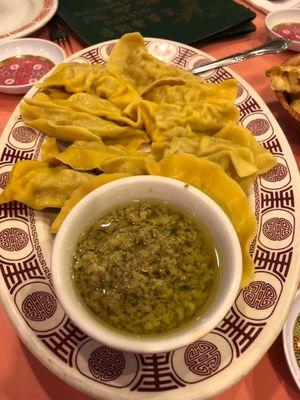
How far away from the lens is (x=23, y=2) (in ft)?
11.4

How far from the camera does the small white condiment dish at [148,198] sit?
1245 mm

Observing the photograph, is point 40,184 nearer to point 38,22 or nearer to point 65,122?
A: point 65,122

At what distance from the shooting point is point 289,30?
329cm

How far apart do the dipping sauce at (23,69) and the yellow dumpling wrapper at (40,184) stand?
102 cm

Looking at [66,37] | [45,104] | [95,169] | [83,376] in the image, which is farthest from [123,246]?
[66,37]

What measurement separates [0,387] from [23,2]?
3151 millimetres

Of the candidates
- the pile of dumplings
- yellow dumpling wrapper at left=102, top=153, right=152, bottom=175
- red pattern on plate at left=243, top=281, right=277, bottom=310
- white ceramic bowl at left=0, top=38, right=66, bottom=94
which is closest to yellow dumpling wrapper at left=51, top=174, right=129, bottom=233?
the pile of dumplings

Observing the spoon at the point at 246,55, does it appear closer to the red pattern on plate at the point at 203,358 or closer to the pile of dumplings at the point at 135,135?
the pile of dumplings at the point at 135,135

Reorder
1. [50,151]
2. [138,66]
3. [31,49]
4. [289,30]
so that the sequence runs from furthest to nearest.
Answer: [289,30] < [31,49] < [138,66] < [50,151]

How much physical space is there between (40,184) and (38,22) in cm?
183

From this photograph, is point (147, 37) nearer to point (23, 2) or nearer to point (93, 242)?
point (23, 2)

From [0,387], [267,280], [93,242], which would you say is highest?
[93,242]

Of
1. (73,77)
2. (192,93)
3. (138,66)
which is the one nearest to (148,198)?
(192,93)

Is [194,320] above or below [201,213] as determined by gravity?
below
